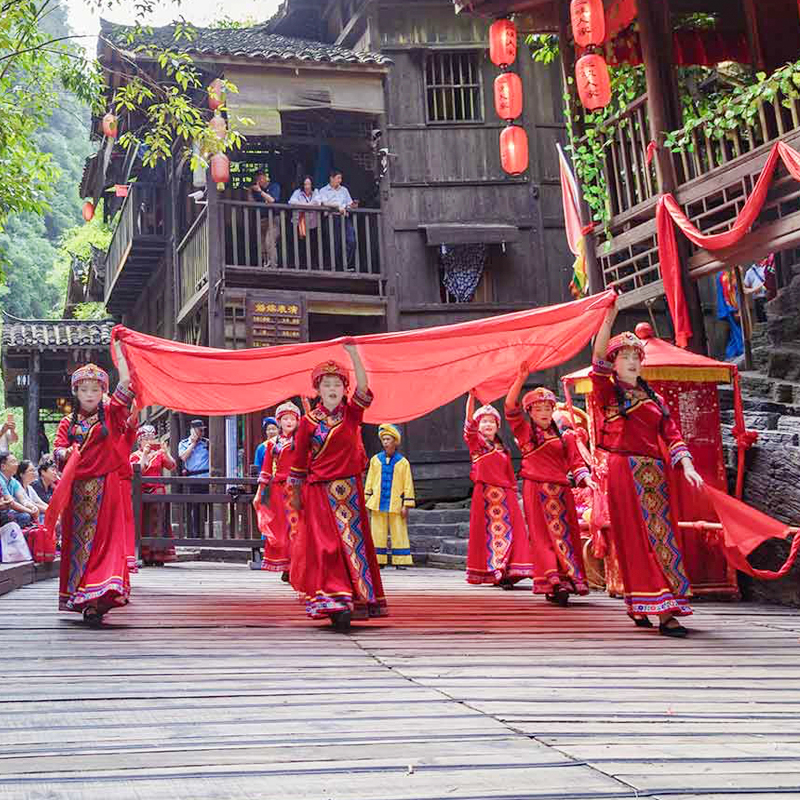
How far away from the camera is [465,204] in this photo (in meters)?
16.4

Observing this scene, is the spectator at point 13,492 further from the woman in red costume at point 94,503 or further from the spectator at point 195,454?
the woman in red costume at point 94,503

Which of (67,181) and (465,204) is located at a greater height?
(67,181)

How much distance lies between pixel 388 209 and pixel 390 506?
5581 mm

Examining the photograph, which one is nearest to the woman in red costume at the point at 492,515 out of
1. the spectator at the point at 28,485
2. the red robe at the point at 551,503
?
the red robe at the point at 551,503

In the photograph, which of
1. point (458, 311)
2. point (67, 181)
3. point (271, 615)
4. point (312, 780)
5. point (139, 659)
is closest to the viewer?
point (312, 780)

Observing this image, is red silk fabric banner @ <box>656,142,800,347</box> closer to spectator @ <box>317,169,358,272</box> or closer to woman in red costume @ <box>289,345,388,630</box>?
woman in red costume @ <box>289,345,388,630</box>

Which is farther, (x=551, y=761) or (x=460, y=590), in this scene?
(x=460, y=590)

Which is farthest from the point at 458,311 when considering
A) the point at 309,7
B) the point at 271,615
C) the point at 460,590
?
the point at 271,615

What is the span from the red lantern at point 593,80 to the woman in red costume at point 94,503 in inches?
249

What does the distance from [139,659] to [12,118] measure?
19.3 ft

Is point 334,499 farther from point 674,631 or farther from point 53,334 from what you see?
point 53,334

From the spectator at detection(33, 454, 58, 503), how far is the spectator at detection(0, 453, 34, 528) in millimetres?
1154

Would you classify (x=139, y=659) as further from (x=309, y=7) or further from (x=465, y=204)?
(x=309, y=7)

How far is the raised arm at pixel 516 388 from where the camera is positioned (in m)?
7.34
